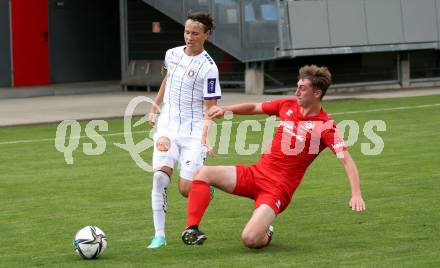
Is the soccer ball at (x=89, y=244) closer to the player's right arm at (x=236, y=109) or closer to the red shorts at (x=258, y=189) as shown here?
the red shorts at (x=258, y=189)

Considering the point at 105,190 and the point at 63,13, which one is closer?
the point at 105,190

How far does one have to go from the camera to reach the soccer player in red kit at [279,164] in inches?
414

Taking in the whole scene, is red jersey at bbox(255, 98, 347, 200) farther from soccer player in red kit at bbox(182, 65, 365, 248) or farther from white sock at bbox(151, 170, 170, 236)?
white sock at bbox(151, 170, 170, 236)

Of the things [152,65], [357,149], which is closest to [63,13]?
[152,65]

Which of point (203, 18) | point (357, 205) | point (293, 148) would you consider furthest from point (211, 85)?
point (357, 205)

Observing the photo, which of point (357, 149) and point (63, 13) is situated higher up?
point (63, 13)

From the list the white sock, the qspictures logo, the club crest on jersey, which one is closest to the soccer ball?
the white sock

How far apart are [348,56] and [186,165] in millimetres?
21294

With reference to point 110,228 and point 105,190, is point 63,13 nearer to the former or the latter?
point 105,190

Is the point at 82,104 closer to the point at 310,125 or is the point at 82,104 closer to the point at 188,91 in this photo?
the point at 188,91

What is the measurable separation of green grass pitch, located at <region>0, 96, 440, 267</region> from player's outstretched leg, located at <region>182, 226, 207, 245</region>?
0.09m

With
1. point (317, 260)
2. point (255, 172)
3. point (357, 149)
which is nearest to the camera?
point (317, 260)

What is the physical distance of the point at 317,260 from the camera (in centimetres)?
993

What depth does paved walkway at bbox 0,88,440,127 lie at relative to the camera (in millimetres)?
24953
